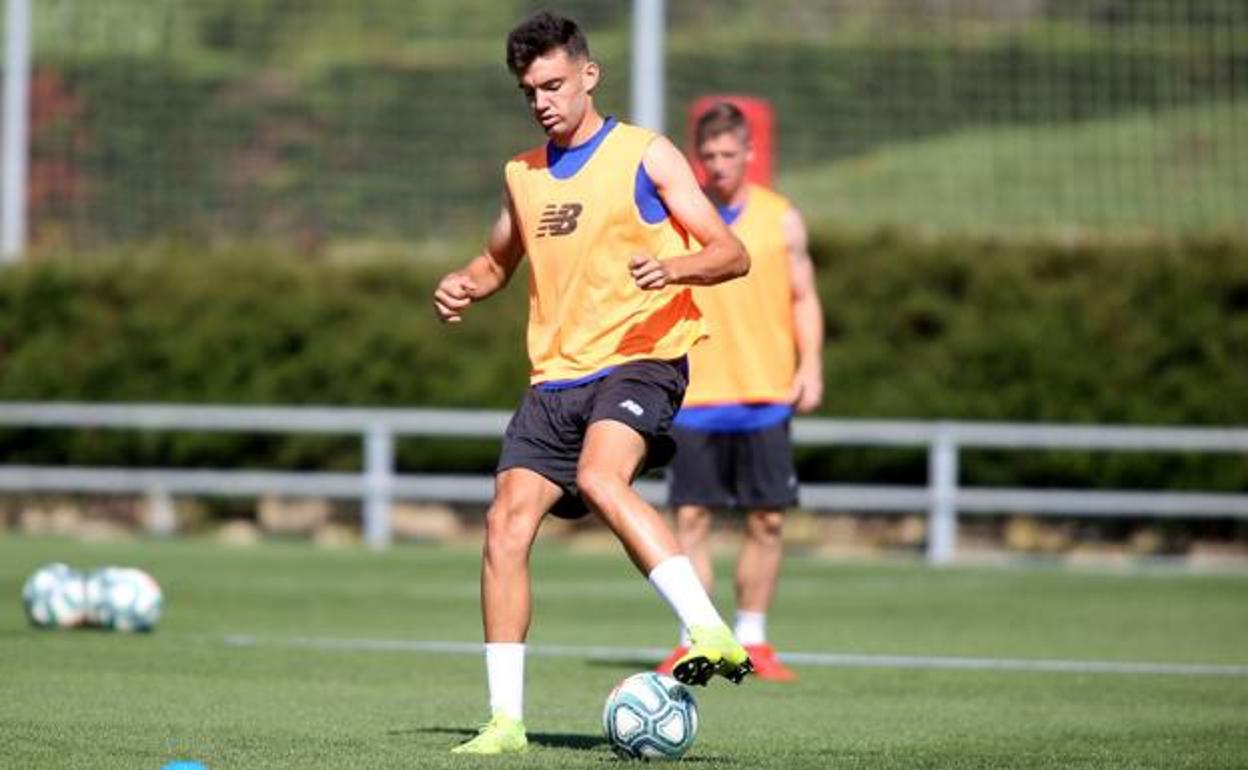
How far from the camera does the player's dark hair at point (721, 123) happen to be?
12188mm

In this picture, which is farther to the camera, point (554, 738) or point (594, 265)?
point (554, 738)

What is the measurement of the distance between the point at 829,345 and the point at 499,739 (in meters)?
15.0

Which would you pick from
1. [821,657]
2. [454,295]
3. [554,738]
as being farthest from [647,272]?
[821,657]

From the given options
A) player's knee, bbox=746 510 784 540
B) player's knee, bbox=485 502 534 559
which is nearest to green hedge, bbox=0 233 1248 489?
player's knee, bbox=746 510 784 540

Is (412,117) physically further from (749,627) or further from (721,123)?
(749,627)

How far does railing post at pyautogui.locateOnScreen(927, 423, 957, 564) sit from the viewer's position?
22000 mm

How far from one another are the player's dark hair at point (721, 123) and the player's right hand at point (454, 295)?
315 cm

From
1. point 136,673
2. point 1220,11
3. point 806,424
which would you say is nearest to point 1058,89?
point 1220,11

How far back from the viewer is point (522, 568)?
877 centimetres

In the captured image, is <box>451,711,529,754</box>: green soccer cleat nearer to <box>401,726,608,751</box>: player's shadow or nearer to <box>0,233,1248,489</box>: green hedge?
<box>401,726,608,751</box>: player's shadow

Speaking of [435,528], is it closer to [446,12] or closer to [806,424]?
[806,424]

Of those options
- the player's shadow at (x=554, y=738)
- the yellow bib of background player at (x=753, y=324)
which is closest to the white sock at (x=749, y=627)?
the yellow bib of background player at (x=753, y=324)

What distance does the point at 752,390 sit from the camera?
12555mm

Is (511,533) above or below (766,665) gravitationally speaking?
above
